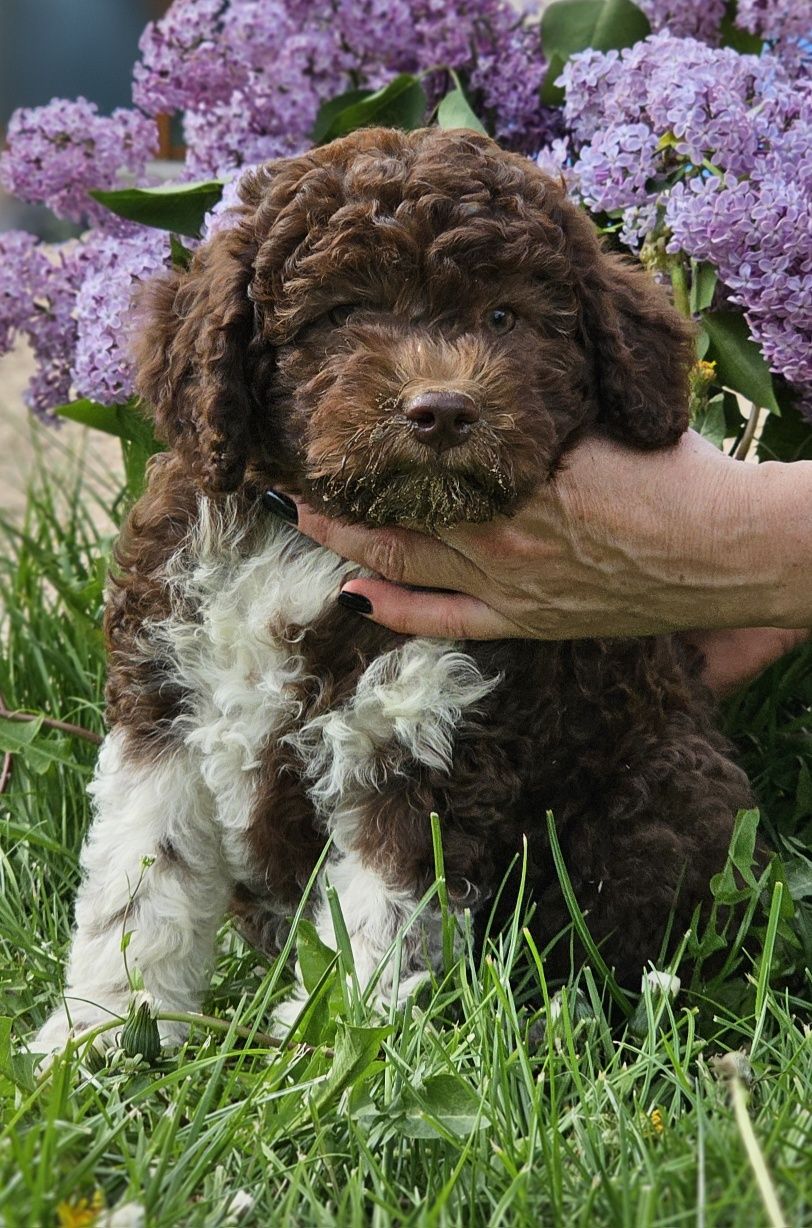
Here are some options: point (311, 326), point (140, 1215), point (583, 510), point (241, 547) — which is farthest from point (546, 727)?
point (140, 1215)

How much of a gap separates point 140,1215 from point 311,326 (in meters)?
1.65

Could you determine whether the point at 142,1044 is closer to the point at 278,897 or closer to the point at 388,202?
the point at 278,897

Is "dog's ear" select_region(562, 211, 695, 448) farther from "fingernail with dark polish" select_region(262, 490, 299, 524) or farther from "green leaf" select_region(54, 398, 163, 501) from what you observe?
"green leaf" select_region(54, 398, 163, 501)

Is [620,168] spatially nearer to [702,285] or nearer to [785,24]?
[702,285]

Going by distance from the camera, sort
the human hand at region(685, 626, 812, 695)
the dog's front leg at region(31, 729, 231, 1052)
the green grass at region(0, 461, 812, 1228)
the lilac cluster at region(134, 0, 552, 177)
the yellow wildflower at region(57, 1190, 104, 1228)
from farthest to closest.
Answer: the lilac cluster at region(134, 0, 552, 177) → the human hand at region(685, 626, 812, 695) → the dog's front leg at region(31, 729, 231, 1052) → the green grass at region(0, 461, 812, 1228) → the yellow wildflower at region(57, 1190, 104, 1228)

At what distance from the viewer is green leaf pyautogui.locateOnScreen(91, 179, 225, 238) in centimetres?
420

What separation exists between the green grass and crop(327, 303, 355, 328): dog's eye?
123 centimetres

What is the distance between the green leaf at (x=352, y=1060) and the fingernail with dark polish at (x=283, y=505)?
1071 mm

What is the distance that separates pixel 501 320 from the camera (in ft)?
9.55

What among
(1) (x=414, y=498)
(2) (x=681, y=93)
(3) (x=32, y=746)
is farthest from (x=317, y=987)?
(2) (x=681, y=93)

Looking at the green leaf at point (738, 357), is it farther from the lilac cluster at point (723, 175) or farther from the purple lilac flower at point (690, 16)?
the purple lilac flower at point (690, 16)

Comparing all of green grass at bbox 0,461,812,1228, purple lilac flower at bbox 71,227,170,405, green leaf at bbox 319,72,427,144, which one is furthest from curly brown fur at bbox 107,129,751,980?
green leaf at bbox 319,72,427,144

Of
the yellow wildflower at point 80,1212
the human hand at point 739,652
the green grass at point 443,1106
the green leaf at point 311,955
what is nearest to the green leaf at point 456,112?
the human hand at point 739,652

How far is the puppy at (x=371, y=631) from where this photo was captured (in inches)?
110
